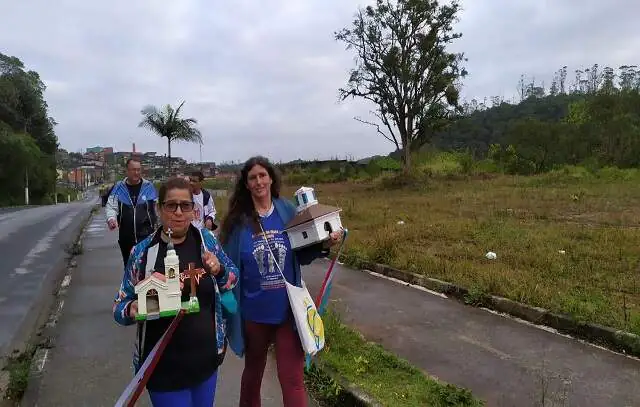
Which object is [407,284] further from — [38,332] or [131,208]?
[38,332]

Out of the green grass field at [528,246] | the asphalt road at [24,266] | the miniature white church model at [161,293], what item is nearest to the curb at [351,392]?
the miniature white church model at [161,293]

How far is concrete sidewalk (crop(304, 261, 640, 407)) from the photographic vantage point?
4004 mm

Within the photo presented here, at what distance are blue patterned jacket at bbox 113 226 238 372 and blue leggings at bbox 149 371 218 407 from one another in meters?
0.15

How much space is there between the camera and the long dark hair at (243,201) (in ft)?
10.3

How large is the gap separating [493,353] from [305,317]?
262 cm

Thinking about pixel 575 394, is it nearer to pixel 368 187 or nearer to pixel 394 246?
pixel 394 246

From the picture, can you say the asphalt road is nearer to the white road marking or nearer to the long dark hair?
the long dark hair

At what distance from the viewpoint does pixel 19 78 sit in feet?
194

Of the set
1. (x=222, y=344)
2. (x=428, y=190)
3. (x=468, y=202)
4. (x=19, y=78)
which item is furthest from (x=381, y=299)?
(x=19, y=78)

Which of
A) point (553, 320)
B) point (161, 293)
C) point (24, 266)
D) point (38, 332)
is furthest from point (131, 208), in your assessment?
point (24, 266)

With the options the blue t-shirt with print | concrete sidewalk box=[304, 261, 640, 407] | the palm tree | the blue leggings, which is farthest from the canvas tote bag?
the palm tree

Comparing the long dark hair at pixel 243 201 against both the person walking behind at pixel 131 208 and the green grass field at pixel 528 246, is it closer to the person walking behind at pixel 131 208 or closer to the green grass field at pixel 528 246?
the person walking behind at pixel 131 208

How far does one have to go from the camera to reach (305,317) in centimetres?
301

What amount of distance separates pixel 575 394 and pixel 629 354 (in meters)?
1.25
